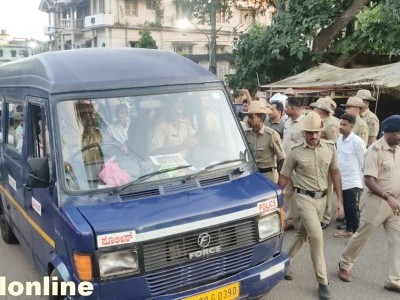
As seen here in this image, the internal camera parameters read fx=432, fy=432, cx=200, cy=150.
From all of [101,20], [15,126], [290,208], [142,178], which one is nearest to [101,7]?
[101,20]

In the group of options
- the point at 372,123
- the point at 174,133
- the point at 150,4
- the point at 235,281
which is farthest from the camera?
the point at 150,4

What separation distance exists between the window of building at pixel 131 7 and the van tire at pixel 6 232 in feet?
113

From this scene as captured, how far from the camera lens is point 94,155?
3348mm

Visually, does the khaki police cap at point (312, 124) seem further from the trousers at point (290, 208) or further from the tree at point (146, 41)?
the tree at point (146, 41)

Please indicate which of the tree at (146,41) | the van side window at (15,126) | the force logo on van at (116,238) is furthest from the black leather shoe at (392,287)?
the tree at (146,41)

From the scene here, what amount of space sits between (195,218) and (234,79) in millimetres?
14591

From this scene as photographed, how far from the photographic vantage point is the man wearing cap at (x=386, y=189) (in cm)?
406

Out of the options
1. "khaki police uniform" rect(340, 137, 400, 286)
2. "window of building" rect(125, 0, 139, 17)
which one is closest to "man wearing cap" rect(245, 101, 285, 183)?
"khaki police uniform" rect(340, 137, 400, 286)

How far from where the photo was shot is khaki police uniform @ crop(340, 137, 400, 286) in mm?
4137

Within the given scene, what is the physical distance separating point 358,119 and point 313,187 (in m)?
2.88

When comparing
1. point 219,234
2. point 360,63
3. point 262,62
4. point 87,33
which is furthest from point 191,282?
point 87,33

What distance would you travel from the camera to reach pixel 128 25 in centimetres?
3722

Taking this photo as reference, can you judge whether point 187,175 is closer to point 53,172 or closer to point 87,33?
point 53,172

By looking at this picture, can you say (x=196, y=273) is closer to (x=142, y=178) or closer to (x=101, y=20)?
(x=142, y=178)
